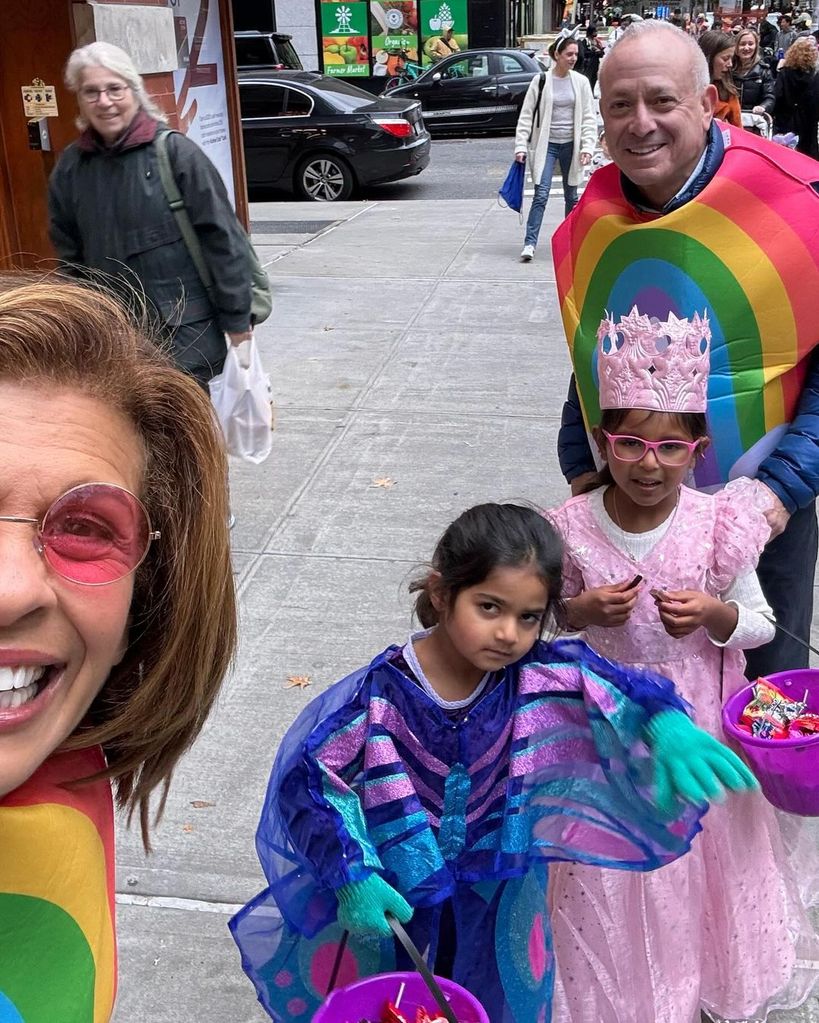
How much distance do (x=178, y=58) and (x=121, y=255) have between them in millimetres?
3855

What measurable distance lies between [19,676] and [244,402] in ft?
11.6

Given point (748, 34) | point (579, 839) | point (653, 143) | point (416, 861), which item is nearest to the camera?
point (416, 861)

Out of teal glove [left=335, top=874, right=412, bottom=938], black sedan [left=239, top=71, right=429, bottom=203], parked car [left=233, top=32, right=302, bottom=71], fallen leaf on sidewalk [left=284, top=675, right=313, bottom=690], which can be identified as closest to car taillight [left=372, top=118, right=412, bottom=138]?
black sedan [left=239, top=71, right=429, bottom=203]

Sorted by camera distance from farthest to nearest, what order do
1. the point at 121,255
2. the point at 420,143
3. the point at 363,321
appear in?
the point at 420,143 < the point at 363,321 < the point at 121,255

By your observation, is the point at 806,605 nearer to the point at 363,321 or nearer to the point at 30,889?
the point at 30,889

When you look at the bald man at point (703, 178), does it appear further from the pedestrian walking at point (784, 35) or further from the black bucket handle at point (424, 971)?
the pedestrian walking at point (784, 35)

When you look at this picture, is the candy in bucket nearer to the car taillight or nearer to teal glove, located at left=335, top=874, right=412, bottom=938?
teal glove, located at left=335, top=874, right=412, bottom=938

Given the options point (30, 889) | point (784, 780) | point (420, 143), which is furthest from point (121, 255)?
point (420, 143)

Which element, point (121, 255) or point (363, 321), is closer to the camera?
point (121, 255)

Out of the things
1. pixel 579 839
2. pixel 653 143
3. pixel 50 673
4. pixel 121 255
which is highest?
pixel 653 143

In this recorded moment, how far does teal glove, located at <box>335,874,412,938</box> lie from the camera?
169 centimetres

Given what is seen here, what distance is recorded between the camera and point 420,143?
1406 centimetres

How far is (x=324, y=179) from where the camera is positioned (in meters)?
14.0

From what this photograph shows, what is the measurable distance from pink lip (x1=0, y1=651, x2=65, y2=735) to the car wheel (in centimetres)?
1351
